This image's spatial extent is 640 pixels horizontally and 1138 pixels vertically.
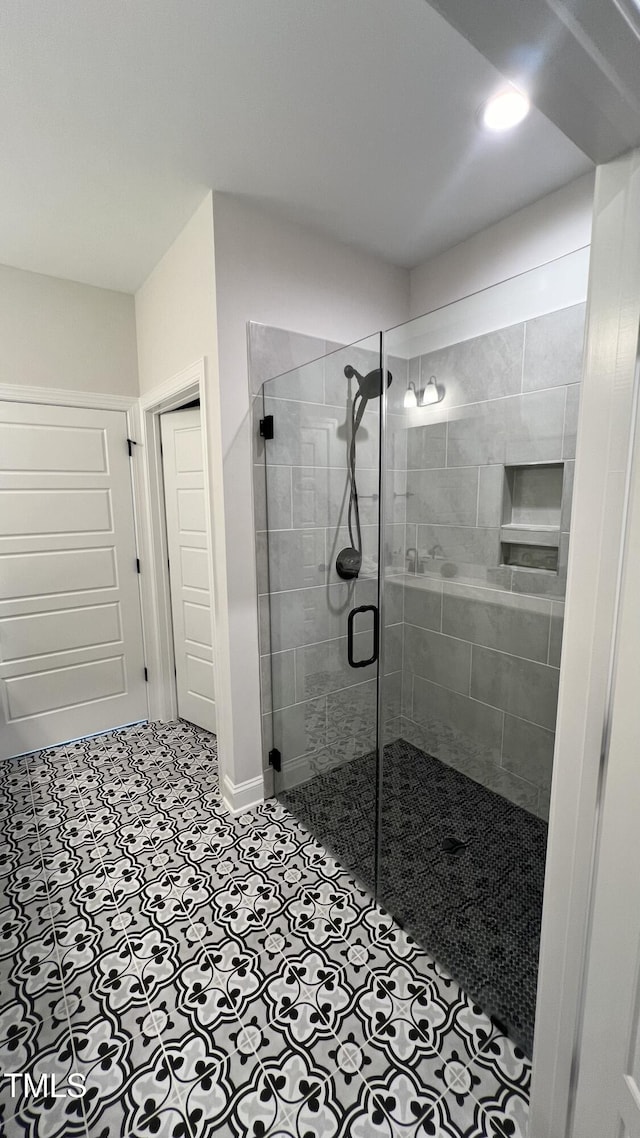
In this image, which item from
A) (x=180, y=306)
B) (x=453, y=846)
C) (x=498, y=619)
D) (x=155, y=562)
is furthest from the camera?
(x=155, y=562)

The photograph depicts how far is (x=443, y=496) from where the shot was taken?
2189mm

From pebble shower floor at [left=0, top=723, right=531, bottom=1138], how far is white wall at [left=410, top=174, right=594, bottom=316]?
2642mm

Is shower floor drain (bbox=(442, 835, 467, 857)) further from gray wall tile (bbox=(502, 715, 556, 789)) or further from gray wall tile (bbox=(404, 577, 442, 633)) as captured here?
gray wall tile (bbox=(404, 577, 442, 633))

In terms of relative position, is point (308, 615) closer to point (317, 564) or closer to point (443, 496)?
point (317, 564)

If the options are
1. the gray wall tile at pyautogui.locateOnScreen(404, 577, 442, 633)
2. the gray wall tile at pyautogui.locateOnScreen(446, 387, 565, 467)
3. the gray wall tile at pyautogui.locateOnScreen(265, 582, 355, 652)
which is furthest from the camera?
the gray wall tile at pyautogui.locateOnScreen(404, 577, 442, 633)

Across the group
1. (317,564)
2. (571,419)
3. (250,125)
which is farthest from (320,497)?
(250,125)

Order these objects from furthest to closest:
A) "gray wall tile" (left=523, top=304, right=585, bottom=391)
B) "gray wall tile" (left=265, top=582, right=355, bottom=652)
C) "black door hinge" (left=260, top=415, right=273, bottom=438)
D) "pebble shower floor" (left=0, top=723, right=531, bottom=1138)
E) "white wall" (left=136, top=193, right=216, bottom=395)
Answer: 1. "gray wall tile" (left=265, top=582, right=355, bottom=652)
2. "black door hinge" (left=260, top=415, right=273, bottom=438)
3. "white wall" (left=136, top=193, right=216, bottom=395)
4. "gray wall tile" (left=523, top=304, right=585, bottom=391)
5. "pebble shower floor" (left=0, top=723, right=531, bottom=1138)

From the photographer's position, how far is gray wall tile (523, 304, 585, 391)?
67.3 inches

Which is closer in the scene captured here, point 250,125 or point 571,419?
point 250,125

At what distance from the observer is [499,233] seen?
7.00 ft

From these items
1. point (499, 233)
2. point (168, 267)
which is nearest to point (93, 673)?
point (168, 267)

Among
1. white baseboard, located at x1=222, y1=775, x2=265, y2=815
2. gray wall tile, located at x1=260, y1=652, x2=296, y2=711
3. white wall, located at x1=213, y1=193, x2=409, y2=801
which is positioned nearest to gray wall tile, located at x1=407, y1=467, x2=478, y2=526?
white wall, located at x1=213, y1=193, x2=409, y2=801

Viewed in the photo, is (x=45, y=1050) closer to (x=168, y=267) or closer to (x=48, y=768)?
(x=48, y=768)

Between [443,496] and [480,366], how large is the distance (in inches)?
22.7
